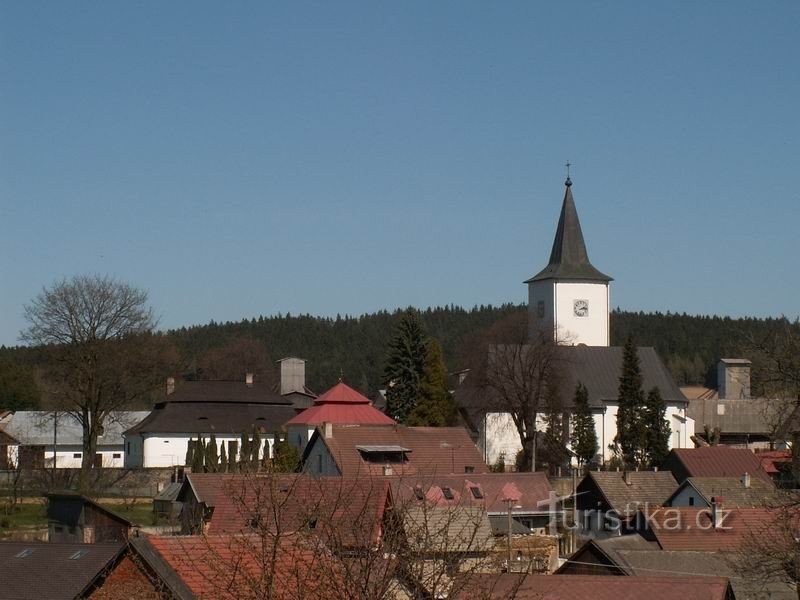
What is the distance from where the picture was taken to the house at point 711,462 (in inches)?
1972

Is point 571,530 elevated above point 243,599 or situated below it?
below

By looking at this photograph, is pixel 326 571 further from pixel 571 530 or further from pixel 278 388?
pixel 278 388

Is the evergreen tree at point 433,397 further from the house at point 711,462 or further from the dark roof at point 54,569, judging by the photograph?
the dark roof at point 54,569

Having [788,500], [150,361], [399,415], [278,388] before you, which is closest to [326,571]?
[788,500]

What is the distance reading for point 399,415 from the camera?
6328 cm

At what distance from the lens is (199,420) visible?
67812 mm

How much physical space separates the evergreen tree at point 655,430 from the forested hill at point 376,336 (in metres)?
57.1

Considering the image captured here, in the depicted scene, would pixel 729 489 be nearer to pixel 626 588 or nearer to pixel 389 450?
pixel 389 450

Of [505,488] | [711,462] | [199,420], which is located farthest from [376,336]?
[505,488]

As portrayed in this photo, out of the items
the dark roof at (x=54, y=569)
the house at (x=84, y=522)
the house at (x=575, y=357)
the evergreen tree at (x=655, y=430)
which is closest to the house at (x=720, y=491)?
the evergreen tree at (x=655, y=430)

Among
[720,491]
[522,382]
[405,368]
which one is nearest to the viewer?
[720,491]

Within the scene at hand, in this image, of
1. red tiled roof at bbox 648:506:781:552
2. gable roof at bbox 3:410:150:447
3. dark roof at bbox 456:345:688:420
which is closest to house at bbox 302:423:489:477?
red tiled roof at bbox 648:506:781:552

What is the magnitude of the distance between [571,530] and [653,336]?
108 metres

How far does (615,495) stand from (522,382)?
2068 cm
